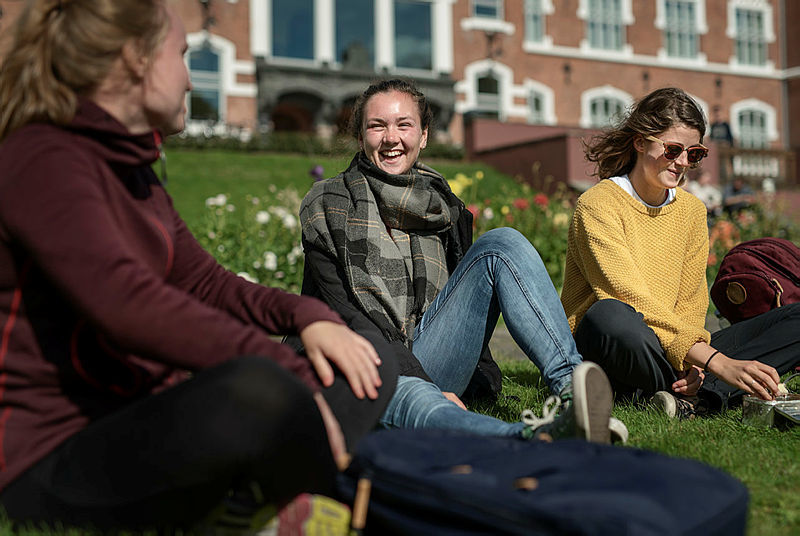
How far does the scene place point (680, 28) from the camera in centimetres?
2712

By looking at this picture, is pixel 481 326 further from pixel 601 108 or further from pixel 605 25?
pixel 605 25

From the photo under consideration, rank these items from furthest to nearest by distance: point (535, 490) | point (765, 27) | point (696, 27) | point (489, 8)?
point (765, 27)
point (696, 27)
point (489, 8)
point (535, 490)

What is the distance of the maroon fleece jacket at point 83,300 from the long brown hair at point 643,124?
2.14 m

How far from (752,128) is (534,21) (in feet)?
32.9

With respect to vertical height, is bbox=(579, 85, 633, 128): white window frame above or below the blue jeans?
above

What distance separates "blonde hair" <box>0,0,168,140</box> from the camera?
1.53 metres

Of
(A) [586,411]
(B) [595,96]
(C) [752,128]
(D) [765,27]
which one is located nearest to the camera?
(A) [586,411]

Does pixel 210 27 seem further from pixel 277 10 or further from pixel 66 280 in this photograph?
pixel 66 280

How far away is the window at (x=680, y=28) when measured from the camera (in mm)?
26906

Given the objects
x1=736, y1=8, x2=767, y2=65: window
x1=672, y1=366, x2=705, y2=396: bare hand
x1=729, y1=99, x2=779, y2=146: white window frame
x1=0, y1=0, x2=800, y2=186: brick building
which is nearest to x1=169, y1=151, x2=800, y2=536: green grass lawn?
x1=672, y1=366, x2=705, y2=396: bare hand

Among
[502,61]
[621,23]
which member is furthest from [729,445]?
[621,23]

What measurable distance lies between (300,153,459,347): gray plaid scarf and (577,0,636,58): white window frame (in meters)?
24.8

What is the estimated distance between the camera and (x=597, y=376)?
1985mm

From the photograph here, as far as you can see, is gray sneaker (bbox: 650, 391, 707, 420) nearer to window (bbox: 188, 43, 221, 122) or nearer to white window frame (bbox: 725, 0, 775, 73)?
window (bbox: 188, 43, 221, 122)
